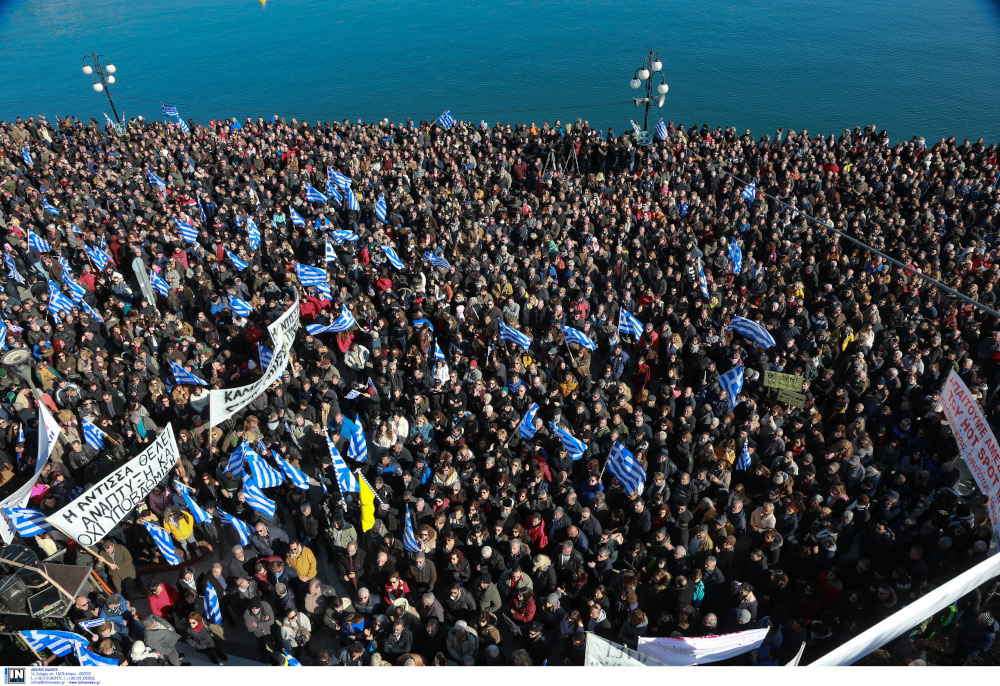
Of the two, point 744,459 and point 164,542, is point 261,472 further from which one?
point 744,459

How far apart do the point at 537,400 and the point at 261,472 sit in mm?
4470

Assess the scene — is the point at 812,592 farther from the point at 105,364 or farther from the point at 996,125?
the point at 996,125

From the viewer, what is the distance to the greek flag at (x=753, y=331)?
11.0 metres

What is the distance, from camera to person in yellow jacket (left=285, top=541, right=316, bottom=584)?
24.7 feet

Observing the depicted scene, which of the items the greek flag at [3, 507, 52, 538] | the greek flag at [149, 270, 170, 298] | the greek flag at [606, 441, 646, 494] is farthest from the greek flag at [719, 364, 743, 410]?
the greek flag at [149, 270, 170, 298]

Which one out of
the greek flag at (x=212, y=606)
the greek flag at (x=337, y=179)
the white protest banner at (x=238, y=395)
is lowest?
the greek flag at (x=212, y=606)

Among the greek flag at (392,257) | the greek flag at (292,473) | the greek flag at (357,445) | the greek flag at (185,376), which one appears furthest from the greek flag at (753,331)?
the greek flag at (185,376)

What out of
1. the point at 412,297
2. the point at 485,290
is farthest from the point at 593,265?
the point at 412,297

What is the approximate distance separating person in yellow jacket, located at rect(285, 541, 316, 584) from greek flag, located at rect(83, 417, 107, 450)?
4220 mm

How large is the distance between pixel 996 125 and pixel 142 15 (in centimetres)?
7783

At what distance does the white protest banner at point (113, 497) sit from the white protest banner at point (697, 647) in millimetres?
→ 6091

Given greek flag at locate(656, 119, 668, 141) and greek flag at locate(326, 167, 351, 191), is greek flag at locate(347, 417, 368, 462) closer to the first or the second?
greek flag at locate(326, 167, 351, 191)

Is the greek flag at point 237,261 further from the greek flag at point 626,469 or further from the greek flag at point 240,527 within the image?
the greek flag at point 626,469

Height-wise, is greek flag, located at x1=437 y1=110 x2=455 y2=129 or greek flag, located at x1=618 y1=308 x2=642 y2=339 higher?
greek flag, located at x1=437 y1=110 x2=455 y2=129
